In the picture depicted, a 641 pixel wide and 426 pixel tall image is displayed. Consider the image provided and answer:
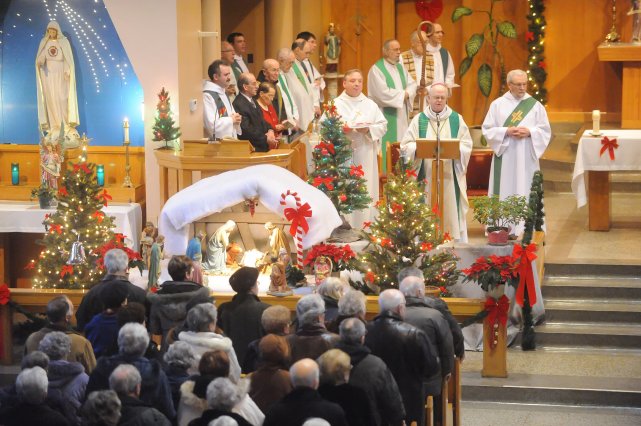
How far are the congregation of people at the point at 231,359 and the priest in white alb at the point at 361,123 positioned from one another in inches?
205

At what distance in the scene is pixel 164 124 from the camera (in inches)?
543

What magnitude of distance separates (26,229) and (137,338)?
6.74 meters

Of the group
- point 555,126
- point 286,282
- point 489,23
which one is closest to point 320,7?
point 489,23

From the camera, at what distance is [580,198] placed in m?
14.1

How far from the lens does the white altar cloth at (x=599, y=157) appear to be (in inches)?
556

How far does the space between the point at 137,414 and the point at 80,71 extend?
8.64 metres

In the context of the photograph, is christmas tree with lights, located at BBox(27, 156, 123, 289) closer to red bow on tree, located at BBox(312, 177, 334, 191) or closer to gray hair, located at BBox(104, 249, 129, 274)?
red bow on tree, located at BBox(312, 177, 334, 191)

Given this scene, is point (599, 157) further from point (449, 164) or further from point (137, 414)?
point (137, 414)

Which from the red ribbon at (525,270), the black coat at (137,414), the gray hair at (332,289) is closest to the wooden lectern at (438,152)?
the red ribbon at (525,270)

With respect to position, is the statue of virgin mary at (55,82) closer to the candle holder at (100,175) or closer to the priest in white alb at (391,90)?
the candle holder at (100,175)

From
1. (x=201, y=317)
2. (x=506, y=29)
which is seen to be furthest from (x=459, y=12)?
(x=201, y=317)

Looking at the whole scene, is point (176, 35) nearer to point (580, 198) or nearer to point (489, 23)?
point (580, 198)

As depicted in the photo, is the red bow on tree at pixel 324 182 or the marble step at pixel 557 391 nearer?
the marble step at pixel 557 391

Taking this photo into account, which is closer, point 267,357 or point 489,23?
point 267,357
